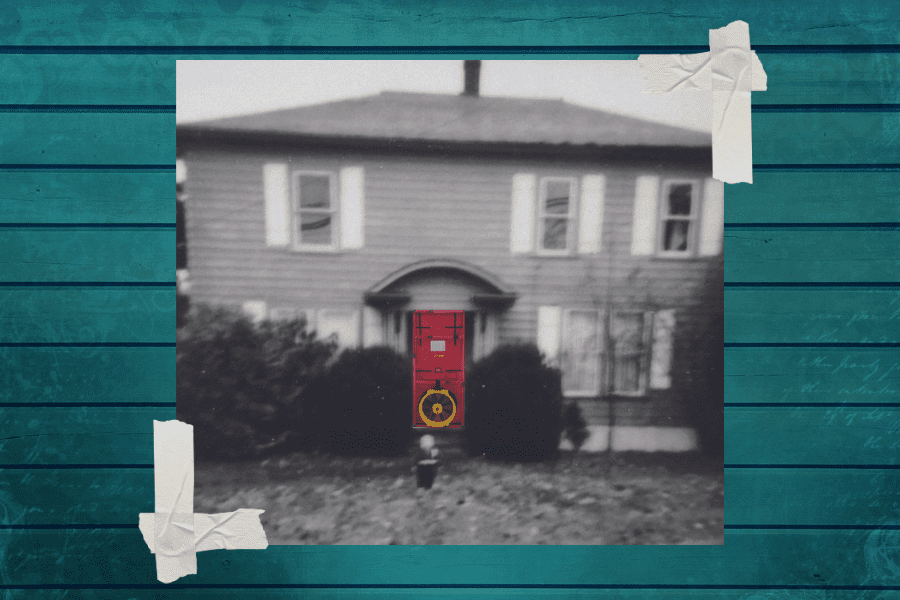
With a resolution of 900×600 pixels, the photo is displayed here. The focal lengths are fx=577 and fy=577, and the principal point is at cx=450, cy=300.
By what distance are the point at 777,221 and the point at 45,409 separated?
87.4 inches

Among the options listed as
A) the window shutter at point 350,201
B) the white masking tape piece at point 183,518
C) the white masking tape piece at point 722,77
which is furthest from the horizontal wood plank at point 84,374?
the white masking tape piece at point 722,77

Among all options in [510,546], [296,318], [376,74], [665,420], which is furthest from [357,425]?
[376,74]

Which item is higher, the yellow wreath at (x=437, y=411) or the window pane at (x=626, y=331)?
the window pane at (x=626, y=331)

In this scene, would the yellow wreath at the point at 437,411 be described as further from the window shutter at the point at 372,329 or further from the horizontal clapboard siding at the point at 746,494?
the horizontal clapboard siding at the point at 746,494

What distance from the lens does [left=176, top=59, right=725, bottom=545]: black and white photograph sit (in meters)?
1.66

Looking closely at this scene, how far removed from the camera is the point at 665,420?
169 cm

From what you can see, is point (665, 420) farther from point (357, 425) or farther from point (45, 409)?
point (45, 409)

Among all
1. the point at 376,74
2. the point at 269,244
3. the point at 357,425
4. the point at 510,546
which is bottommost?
the point at 510,546

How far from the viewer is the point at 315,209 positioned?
1652 millimetres

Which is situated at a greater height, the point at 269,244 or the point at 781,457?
the point at 269,244

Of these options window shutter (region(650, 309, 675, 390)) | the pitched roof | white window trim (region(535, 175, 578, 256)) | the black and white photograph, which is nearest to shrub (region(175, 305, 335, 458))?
the black and white photograph

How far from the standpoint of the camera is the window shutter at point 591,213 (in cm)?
167

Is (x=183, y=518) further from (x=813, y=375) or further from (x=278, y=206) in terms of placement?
(x=813, y=375)

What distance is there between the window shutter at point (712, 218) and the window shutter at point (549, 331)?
18.1 inches
